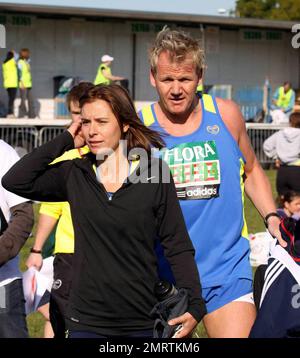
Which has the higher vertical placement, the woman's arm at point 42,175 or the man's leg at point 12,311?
the woman's arm at point 42,175

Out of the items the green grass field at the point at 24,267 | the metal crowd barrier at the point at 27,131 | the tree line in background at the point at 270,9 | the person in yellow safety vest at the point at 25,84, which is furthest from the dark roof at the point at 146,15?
the tree line in background at the point at 270,9

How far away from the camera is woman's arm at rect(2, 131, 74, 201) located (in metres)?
4.31

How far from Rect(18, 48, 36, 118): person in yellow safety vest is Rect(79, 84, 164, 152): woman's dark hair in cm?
2081

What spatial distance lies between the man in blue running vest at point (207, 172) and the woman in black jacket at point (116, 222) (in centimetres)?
49

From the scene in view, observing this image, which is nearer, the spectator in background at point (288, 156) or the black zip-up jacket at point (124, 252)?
the black zip-up jacket at point (124, 252)

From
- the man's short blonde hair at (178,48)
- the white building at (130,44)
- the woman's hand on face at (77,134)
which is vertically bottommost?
the woman's hand on face at (77,134)

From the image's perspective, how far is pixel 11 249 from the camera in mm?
4586

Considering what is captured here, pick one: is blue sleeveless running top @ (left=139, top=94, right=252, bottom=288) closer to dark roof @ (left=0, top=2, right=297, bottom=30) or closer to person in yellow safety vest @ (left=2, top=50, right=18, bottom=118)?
person in yellow safety vest @ (left=2, top=50, right=18, bottom=118)

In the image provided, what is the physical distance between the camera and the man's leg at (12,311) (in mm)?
4613

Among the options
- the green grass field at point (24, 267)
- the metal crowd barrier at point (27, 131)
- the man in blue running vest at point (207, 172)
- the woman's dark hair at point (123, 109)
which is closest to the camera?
the woman's dark hair at point (123, 109)

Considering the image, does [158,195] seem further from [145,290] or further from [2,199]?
[2,199]

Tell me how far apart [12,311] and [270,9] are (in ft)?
183

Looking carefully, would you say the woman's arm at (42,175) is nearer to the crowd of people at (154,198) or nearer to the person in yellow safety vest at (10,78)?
the crowd of people at (154,198)

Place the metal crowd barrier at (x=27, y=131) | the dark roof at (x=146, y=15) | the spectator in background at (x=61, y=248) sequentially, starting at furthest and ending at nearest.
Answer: the dark roof at (x=146, y=15), the metal crowd barrier at (x=27, y=131), the spectator in background at (x=61, y=248)
